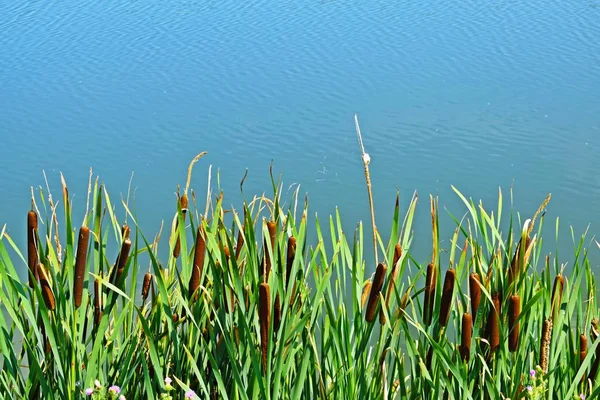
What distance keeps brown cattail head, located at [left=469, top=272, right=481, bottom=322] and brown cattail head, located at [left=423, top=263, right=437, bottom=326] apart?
0.22 feet

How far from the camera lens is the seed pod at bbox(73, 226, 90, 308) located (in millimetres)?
1522

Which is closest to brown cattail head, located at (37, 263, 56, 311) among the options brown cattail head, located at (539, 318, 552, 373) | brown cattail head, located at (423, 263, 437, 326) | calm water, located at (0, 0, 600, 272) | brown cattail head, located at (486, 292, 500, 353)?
brown cattail head, located at (423, 263, 437, 326)

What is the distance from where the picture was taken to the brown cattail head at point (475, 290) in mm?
1549

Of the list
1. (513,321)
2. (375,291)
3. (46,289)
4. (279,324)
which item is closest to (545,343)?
(513,321)

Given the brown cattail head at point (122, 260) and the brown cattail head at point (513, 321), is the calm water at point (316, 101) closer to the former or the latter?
the brown cattail head at point (513, 321)

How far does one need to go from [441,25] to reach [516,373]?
20.5 feet

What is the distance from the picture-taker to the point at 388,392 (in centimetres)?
182

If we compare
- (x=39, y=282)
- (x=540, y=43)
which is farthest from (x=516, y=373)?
(x=540, y=43)

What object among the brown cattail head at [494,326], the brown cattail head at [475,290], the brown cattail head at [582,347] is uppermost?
the brown cattail head at [475,290]

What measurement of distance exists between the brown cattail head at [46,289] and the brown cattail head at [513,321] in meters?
0.82

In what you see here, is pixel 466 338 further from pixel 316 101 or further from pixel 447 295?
pixel 316 101

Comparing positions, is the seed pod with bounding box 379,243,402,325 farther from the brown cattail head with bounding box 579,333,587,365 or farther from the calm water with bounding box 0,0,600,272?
the calm water with bounding box 0,0,600,272

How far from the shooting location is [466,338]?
1.61m

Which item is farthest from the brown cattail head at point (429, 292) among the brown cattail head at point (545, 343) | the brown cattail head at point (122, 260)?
the brown cattail head at point (122, 260)
